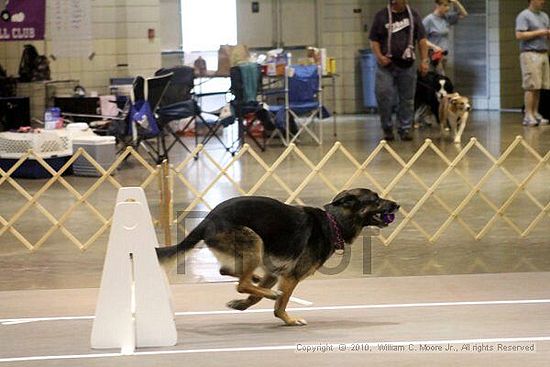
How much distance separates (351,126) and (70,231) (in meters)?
8.54

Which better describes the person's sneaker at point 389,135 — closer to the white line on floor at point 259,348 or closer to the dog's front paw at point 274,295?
the dog's front paw at point 274,295

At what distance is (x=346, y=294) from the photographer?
5.71 metres

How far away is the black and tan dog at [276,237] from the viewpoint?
4840 mm

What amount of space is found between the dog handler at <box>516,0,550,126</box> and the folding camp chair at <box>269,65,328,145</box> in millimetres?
2632

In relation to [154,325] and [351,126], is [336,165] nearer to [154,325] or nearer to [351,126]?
[351,126]

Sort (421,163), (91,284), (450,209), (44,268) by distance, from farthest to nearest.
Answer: (421,163) < (450,209) < (44,268) < (91,284)

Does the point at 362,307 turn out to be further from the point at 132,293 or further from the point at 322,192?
the point at 322,192

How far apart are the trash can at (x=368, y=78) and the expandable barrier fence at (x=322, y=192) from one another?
6.52 meters

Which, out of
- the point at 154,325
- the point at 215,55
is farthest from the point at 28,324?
the point at 215,55

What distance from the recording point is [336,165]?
1098 cm

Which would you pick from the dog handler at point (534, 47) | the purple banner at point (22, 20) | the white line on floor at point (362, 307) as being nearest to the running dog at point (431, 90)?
the dog handler at point (534, 47)

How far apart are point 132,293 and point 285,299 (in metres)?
0.68

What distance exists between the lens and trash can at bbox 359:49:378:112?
17.9m

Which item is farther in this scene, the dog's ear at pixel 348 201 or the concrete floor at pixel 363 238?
the concrete floor at pixel 363 238
